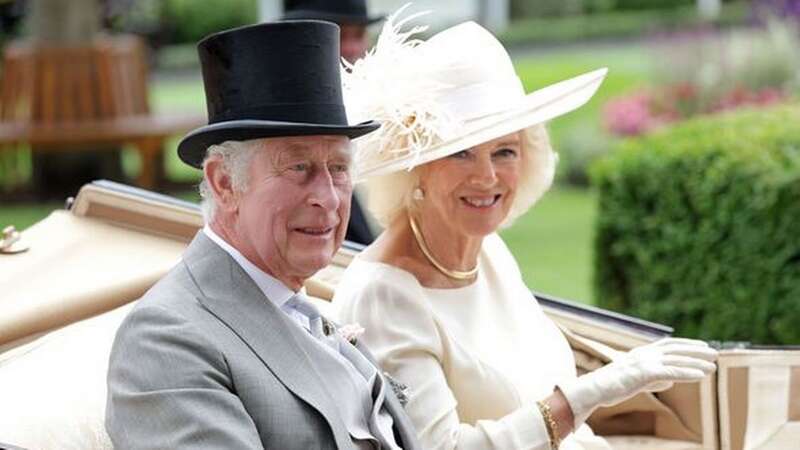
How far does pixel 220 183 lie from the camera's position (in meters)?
3.01

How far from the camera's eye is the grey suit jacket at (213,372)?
2768 mm

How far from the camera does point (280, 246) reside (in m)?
3.00

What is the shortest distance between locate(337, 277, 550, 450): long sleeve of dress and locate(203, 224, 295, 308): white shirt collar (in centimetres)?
45

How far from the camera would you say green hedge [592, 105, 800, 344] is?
710 cm

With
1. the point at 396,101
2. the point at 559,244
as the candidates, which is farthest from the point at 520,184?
the point at 559,244

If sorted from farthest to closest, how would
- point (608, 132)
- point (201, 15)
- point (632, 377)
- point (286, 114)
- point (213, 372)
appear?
point (201, 15), point (608, 132), point (632, 377), point (286, 114), point (213, 372)

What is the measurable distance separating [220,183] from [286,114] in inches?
6.5

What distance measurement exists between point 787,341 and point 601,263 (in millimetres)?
1170

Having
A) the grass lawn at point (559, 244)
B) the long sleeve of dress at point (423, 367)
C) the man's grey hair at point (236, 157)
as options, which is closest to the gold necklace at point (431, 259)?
the long sleeve of dress at point (423, 367)

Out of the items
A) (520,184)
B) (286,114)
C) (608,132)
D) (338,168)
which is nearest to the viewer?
(286,114)

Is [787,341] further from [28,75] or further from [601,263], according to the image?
[28,75]

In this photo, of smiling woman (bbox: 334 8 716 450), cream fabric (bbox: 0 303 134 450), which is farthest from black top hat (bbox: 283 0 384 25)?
cream fabric (bbox: 0 303 134 450)

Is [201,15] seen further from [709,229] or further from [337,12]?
[337,12]

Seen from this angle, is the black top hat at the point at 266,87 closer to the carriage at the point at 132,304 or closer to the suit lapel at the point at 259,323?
the suit lapel at the point at 259,323
